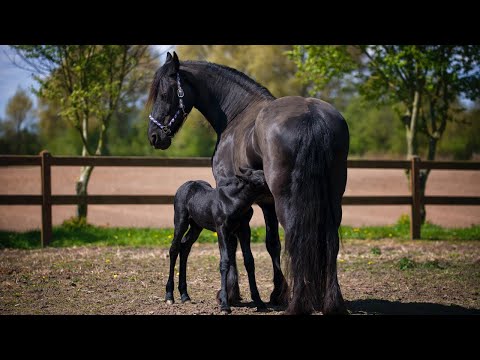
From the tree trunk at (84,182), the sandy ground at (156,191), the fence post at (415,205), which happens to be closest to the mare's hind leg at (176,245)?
the tree trunk at (84,182)

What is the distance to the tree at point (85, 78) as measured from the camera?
40.5 ft

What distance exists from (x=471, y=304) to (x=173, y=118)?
3.68 meters

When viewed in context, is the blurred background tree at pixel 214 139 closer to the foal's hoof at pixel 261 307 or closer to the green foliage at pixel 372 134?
the green foliage at pixel 372 134

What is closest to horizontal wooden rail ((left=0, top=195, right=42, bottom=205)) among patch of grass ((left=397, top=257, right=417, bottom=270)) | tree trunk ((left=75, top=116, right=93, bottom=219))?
tree trunk ((left=75, top=116, right=93, bottom=219))

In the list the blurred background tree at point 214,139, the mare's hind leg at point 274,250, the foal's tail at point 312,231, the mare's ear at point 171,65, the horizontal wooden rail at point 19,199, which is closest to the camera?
the foal's tail at point 312,231

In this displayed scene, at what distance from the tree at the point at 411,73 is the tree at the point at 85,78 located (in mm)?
3920

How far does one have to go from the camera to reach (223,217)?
5656 millimetres

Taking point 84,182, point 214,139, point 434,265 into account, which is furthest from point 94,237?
point 214,139

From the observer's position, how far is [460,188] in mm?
21172

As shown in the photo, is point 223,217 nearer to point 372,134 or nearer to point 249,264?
point 249,264

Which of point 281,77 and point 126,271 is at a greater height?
point 281,77
